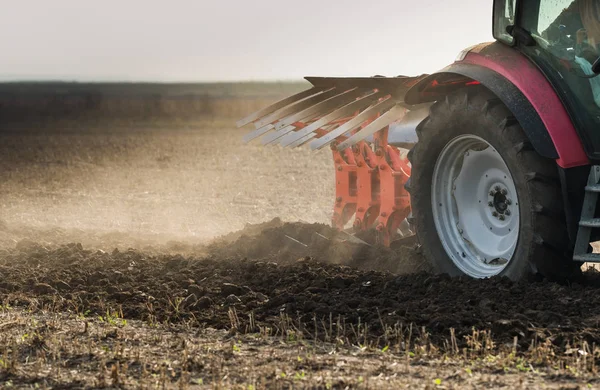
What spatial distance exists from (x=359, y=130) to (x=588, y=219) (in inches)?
131

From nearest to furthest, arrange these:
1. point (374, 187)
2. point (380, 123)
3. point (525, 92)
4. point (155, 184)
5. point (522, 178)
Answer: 1. point (522, 178)
2. point (525, 92)
3. point (380, 123)
4. point (374, 187)
5. point (155, 184)

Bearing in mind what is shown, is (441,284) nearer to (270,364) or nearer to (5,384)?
(270,364)

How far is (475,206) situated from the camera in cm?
627

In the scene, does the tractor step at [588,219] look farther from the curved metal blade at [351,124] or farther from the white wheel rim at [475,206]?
the curved metal blade at [351,124]

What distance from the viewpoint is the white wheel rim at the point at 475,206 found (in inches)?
236

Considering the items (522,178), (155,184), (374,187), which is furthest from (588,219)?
(155,184)

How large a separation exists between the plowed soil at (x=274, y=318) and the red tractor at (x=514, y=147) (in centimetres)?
26

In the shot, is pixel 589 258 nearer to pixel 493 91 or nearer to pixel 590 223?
pixel 590 223

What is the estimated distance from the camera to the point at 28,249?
8.59 metres

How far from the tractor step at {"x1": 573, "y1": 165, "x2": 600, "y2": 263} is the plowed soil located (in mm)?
225

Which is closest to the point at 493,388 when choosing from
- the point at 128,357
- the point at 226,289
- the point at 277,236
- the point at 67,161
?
the point at 128,357

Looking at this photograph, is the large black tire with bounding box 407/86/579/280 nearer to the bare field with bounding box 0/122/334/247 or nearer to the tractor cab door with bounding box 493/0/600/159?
the tractor cab door with bounding box 493/0/600/159

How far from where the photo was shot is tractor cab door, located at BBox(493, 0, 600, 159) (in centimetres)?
543

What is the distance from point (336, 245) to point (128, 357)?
4.10 metres
